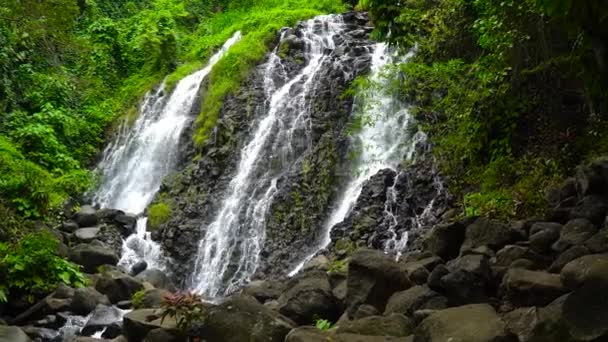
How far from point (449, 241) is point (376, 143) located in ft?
21.1

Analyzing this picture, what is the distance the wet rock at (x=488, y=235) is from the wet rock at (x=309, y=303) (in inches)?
69.5

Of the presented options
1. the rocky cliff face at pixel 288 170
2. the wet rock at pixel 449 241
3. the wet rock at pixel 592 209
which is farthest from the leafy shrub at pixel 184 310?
the rocky cliff face at pixel 288 170

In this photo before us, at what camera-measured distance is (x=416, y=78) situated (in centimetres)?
1202

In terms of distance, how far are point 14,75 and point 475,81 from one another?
17189mm

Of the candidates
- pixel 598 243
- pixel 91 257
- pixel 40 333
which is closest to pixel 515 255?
pixel 598 243

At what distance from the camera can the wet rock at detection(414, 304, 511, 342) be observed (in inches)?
200

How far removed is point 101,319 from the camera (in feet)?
35.8

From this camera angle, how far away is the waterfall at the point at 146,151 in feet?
62.3

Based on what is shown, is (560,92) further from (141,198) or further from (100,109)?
(100,109)

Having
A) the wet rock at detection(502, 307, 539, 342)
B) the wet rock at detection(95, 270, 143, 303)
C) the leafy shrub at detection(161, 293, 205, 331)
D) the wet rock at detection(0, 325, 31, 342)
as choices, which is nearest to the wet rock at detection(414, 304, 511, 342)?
the wet rock at detection(502, 307, 539, 342)

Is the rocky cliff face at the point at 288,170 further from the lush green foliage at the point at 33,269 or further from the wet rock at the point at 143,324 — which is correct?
the wet rock at the point at 143,324

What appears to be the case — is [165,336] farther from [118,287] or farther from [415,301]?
[118,287]

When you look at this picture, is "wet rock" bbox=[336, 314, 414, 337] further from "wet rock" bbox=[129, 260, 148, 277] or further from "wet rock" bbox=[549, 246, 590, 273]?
"wet rock" bbox=[129, 260, 148, 277]

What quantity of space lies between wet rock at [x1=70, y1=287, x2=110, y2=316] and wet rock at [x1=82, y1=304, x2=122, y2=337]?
0.28 metres
